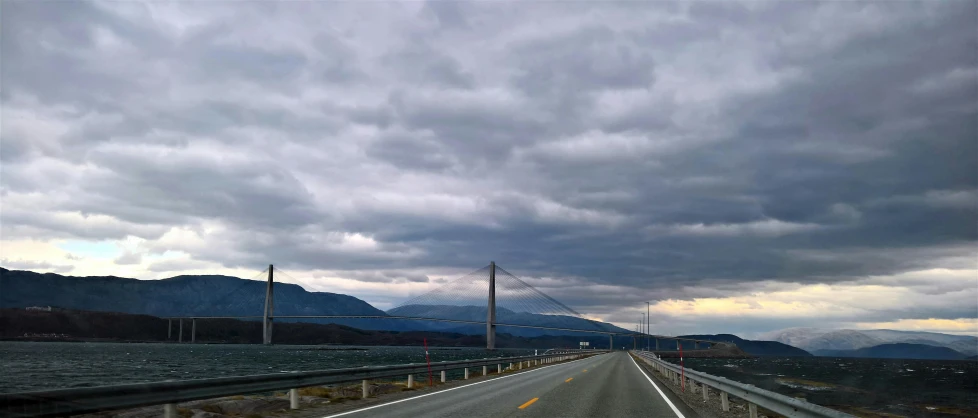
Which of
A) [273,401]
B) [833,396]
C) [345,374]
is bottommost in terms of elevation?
[833,396]

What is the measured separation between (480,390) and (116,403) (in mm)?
14078

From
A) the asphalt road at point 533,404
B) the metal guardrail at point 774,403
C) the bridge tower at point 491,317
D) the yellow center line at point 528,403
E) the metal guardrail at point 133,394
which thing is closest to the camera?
the metal guardrail at point 133,394

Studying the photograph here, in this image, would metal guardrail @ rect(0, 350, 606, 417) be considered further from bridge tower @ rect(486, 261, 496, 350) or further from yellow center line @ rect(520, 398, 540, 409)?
bridge tower @ rect(486, 261, 496, 350)

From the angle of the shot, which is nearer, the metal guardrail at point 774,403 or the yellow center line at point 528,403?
the metal guardrail at point 774,403

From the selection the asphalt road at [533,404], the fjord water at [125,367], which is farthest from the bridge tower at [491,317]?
the asphalt road at [533,404]

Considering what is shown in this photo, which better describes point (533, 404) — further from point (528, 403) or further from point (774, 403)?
point (774, 403)

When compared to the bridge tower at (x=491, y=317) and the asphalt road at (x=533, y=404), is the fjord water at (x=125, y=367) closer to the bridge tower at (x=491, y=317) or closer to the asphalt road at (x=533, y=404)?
the asphalt road at (x=533, y=404)

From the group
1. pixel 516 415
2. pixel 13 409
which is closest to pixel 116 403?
pixel 13 409

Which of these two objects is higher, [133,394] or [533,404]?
[133,394]

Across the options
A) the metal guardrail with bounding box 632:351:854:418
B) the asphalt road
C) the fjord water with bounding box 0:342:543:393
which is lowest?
the fjord water with bounding box 0:342:543:393

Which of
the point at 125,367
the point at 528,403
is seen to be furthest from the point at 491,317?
the point at 528,403

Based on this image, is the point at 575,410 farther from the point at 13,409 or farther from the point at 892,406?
the point at 892,406

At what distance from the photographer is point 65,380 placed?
157 feet

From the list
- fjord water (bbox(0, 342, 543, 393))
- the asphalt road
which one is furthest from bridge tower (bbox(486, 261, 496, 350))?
the asphalt road
